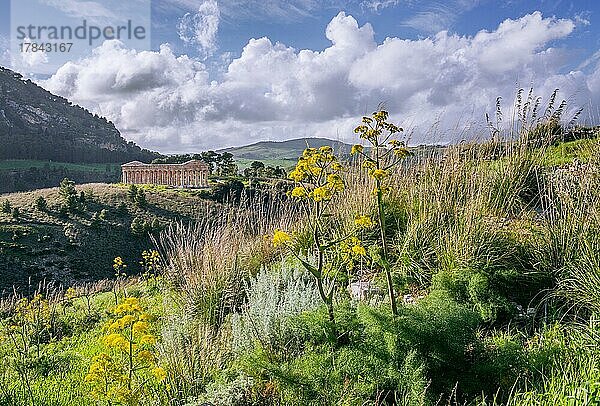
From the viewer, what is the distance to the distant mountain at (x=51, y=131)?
70.9 m

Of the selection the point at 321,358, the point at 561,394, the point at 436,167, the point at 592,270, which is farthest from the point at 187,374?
the point at 436,167

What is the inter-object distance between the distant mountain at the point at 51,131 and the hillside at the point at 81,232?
91.4ft

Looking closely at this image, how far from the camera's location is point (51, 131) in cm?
8238

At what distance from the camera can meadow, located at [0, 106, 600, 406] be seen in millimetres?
2787

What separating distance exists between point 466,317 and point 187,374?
6.71ft

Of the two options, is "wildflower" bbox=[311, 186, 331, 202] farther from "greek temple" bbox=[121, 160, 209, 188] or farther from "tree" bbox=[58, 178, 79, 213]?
"tree" bbox=[58, 178, 79, 213]

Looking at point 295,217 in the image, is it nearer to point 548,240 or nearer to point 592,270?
point 548,240

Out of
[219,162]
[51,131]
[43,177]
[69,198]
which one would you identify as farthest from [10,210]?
[51,131]

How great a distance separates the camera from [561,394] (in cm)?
243

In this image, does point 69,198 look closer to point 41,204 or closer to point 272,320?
point 41,204

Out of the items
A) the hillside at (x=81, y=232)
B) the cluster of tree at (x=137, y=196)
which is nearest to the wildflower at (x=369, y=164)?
the hillside at (x=81, y=232)

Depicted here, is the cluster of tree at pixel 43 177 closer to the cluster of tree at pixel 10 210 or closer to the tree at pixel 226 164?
the cluster of tree at pixel 10 210

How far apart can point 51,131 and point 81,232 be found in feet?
171

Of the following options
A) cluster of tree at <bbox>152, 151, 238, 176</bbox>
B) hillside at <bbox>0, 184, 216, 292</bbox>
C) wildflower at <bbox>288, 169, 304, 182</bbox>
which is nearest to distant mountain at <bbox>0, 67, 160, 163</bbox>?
hillside at <bbox>0, 184, 216, 292</bbox>
